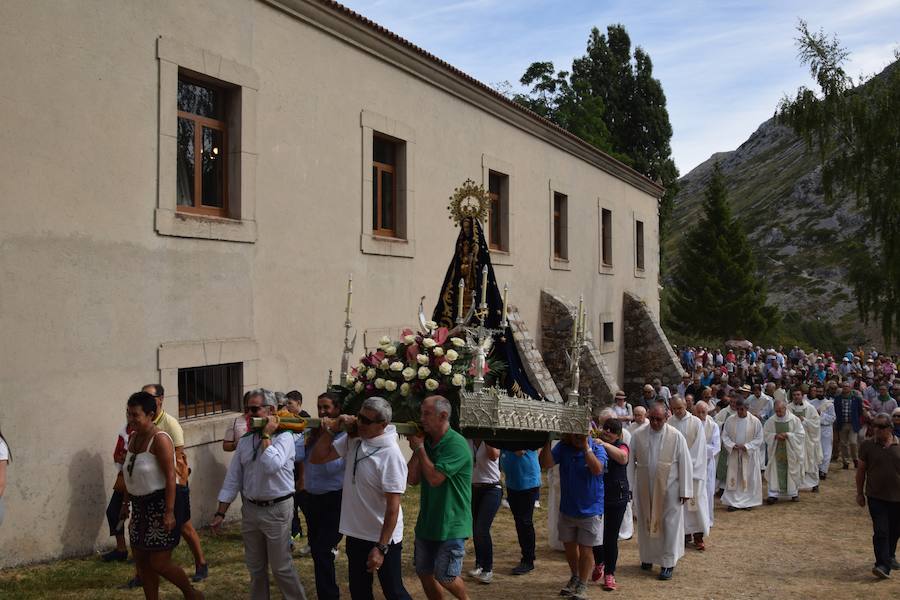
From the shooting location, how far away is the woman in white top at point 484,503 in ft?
25.1

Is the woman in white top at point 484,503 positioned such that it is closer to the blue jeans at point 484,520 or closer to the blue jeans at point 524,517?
the blue jeans at point 484,520

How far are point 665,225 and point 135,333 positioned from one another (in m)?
35.9

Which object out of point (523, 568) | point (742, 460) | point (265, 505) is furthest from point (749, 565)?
point (265, 505)

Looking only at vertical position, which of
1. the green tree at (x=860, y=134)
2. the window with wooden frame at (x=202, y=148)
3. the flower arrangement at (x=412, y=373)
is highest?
the green tree at (x=860, y=134)

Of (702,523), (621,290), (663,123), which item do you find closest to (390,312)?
(702,523)

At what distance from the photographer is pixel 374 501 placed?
5273mm

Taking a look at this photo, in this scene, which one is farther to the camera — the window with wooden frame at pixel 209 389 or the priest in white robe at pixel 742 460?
the priest in white robe at pixel 742 460

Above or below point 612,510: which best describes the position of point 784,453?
below

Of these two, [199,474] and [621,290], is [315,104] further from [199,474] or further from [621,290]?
[621,290]

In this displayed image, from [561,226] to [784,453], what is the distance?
9002mm

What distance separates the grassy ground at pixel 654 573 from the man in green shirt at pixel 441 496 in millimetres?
1891

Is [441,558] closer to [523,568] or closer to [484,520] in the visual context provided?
[484,520]

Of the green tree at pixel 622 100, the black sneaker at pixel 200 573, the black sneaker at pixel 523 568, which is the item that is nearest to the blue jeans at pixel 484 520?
the black sneaker at pixel 523 568

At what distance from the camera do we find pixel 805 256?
73625 millimetres
